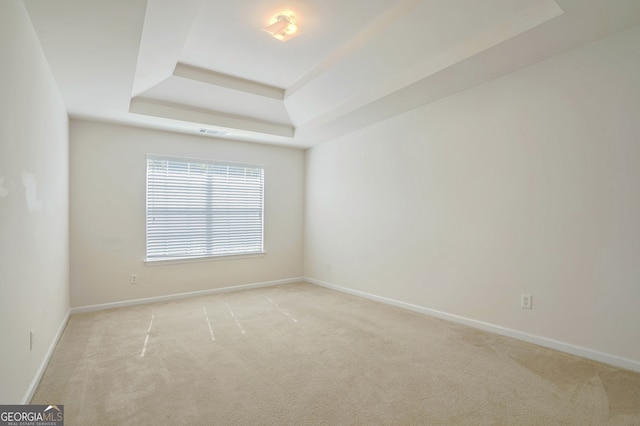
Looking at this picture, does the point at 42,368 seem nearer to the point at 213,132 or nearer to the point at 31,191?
the point at 31,191

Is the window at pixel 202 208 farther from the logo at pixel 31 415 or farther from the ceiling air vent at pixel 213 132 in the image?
the logo at pixel 31 415

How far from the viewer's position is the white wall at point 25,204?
1.71m

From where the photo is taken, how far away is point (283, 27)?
2.79 m

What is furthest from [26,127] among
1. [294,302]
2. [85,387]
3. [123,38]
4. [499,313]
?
[499,313]

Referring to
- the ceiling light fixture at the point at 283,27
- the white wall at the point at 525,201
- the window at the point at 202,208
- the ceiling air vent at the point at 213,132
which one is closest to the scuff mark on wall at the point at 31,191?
the ceiling light fixture at the point at 283,27

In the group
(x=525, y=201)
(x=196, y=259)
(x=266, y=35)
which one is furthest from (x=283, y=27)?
(x=196, y=259)

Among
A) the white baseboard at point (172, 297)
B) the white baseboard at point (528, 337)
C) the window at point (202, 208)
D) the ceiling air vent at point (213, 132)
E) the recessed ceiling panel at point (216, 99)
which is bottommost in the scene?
the white baseboard at point (172, 297)

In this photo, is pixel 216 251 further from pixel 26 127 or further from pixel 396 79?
pixel 396 79

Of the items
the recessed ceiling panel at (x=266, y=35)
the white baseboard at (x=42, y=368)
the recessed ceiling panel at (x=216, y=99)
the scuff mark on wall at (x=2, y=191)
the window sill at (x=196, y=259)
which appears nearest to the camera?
the scuff mark on wall at (x=2, y=191)

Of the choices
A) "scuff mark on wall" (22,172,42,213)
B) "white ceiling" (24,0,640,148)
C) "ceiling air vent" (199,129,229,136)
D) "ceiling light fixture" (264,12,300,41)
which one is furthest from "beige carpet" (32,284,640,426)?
"ceiling light fixture" (264,12,300,41)

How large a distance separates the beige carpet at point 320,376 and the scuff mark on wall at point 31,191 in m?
1.25

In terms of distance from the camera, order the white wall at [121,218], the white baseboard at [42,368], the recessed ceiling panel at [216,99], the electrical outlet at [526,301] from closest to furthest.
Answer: the white baseboard at [42,368] < the electrical outlet at [526,301] < the recessed ceiling panel at [216,99] < the white wall at [121,218]

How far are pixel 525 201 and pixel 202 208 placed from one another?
422 centimetres

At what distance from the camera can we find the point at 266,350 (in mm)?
2930
